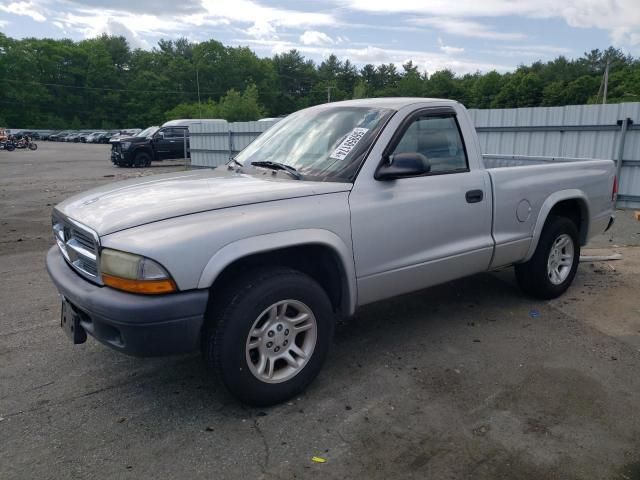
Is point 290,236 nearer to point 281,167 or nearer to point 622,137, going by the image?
point 281,167

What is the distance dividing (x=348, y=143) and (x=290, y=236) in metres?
0.96

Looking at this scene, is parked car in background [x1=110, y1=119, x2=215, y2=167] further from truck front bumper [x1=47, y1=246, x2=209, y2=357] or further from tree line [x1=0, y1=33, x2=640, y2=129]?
tree line [x1=0, y1=33, x2=640, y2=129]

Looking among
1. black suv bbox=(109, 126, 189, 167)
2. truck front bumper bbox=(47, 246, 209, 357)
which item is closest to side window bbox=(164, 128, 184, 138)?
black suv bbox=(109, 126, 189, 167)

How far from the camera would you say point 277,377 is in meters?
3.24

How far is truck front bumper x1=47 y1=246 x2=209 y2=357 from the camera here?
2729 millimetres

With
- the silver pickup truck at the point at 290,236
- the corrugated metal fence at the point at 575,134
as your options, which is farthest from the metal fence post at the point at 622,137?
the silver pickup truck at the point at 290,236

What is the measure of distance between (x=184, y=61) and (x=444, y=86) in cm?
5144

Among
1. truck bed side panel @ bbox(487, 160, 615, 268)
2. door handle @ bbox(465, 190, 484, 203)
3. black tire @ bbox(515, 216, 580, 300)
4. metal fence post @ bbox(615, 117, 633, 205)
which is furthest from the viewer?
metal fence post @ bbox(615, 117, 633, 205)

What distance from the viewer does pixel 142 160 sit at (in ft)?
76.6

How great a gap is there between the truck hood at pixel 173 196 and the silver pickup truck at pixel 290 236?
13 millimetres

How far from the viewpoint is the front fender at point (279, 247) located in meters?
2.84

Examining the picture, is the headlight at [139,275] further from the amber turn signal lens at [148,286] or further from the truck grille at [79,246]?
the truck grille at [79,246]

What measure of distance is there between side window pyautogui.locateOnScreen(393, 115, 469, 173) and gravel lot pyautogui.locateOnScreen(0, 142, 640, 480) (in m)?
1.39

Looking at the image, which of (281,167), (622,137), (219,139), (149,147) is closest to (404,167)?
(281,167)
